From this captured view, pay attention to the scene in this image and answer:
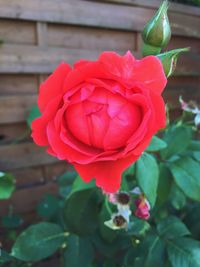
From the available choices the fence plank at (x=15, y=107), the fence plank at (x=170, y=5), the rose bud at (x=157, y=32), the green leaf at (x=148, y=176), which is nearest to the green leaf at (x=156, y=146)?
the green leaf at (x=148, y=176)

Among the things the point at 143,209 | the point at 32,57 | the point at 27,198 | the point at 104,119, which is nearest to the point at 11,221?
the point at 27,198

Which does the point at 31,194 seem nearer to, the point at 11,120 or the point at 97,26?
the point at 11,120

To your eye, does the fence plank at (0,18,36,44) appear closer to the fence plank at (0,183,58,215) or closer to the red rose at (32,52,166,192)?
the fence plank at (0,183,58,215)

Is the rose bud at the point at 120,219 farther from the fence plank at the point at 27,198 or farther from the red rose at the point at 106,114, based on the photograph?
the fence plank at the point at 27,198

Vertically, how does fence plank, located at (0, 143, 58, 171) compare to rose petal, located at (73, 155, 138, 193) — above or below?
below

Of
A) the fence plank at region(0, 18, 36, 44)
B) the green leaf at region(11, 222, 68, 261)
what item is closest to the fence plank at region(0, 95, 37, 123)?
the fence plank at region(0, 18, 36, 44)

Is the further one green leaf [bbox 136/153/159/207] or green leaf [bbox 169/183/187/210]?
green leaf [bbox 169/183/187/210]

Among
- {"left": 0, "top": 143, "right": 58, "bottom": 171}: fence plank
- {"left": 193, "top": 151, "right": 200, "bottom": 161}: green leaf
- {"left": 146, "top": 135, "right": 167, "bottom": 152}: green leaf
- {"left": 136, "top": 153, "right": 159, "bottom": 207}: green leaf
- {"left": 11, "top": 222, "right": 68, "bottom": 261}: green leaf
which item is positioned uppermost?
{"left": 146, "top": 135, "right": 167, "bottom": 152}: green leaf
